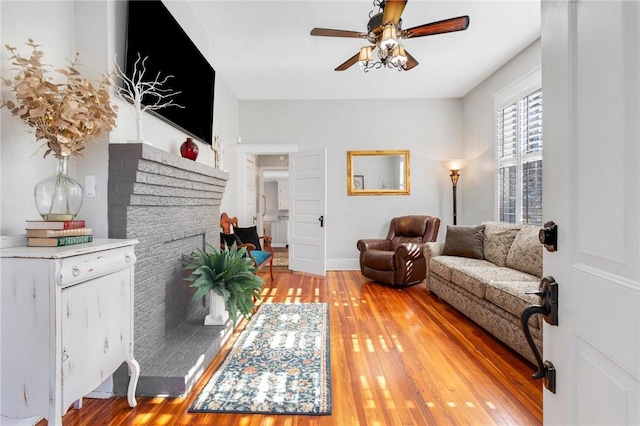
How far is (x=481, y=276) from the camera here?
2848 millimetres

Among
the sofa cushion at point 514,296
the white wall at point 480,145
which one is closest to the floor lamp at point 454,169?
the white wall at point 480,145

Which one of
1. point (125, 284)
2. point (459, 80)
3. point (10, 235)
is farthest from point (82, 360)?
point (459, 80)

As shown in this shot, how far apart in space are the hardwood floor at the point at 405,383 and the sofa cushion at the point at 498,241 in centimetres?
79

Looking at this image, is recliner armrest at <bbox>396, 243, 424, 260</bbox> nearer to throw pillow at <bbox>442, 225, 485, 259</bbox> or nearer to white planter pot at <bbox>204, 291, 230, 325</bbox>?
throw pillow at <bbox>442, 225, 485, 259</bbox>

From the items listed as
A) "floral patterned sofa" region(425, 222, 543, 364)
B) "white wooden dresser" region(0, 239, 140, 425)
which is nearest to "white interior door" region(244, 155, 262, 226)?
"floral patterned sofa" region(425, 222, 543, 364)

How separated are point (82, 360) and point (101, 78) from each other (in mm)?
1521

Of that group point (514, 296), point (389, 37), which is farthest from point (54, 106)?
point (514, 296)

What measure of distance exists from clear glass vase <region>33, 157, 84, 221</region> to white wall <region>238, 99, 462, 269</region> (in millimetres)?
4053

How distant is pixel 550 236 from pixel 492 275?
7.93 feet

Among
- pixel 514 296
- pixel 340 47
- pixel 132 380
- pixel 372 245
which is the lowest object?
pixel 132 380

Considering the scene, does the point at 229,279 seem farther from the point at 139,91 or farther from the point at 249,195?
the point at 249,195

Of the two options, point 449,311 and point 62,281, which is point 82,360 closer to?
point 62,281

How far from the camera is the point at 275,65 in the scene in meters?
4.15

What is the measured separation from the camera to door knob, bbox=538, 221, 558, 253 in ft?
2.36
